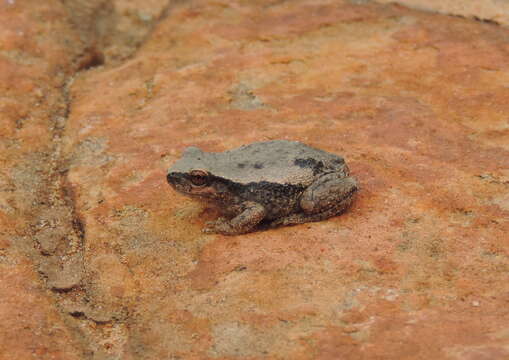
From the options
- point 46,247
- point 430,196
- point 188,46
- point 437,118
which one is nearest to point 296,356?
point 430,196

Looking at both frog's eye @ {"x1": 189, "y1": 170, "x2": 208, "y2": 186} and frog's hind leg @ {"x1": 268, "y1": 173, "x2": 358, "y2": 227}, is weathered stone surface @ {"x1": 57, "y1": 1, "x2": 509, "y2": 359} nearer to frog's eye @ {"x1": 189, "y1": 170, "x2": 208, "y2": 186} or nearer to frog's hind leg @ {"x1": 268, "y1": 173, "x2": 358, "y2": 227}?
frog's hind leg @ {"x1": 268, "y1": 173, "x2": 358, "y2": 227}

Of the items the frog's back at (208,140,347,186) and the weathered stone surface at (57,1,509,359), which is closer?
the weathered stone surface at (57,1,509,359)

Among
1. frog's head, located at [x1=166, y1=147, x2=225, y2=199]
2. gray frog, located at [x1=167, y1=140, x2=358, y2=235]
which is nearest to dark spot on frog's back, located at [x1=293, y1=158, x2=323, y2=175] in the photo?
gray frog, located at [x1=167, y1=140, x2=358, y2=235]

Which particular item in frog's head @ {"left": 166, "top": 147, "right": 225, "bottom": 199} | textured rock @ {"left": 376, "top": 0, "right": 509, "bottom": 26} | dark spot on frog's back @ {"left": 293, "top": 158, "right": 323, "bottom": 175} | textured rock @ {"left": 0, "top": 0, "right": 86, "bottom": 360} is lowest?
textured rock @ {"left": 0, "top": 0, "right": 86, "bottom": 360}

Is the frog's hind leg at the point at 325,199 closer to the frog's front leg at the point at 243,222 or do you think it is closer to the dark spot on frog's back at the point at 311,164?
the dark spot on frog's back at the point at 311,164

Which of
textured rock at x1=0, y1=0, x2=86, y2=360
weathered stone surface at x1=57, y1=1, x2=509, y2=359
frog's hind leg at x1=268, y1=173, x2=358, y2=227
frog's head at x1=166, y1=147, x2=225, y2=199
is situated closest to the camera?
weathered stone surface at x1=57, y1=1, x2=509, y2=359

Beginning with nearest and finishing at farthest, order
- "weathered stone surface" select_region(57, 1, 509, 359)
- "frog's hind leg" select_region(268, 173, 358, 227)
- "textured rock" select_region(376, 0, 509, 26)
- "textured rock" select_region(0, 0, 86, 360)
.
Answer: "weathered stone surface" select_region(57, 1, 509, 359) < "textured rock" select_region(0, 0, 86, 360) < "frog's hind leg" select_region(268, 173, 358, 227) < "textured rock" select_region(376, 0, 509, 26)

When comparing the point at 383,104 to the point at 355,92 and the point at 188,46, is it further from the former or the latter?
the point at 188,46

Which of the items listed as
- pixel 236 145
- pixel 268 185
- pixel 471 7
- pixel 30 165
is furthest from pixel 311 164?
pixel 471 7

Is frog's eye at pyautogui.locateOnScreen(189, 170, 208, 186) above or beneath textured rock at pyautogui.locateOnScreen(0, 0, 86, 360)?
above
